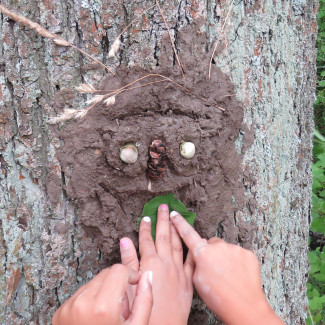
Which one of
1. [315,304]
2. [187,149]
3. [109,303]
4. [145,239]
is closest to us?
[109,303]

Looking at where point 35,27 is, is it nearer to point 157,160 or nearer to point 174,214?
point 157,160

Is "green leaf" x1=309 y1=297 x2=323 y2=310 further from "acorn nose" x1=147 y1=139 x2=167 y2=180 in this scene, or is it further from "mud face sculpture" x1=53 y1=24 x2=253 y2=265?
"acorn nose" x1=147 y1=139 x2=167 y2=180

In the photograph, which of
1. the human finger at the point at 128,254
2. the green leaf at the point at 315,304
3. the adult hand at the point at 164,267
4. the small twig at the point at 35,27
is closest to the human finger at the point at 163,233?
the adult hand at the point at 164,267

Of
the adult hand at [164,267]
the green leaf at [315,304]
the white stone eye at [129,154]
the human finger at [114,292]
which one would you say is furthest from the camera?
the green leaf at [315,304]

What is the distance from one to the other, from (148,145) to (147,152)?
0.08 feet

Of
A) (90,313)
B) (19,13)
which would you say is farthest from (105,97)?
(90,313)

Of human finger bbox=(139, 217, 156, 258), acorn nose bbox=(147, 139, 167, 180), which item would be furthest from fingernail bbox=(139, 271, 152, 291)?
acorn nose bbox=(147, 139, 167, 180)

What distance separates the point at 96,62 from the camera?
3.67 ft

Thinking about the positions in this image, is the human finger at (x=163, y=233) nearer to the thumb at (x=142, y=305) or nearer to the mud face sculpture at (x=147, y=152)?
the mud face sculpture at (x=147, y=152)

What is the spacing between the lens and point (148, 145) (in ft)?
3.88

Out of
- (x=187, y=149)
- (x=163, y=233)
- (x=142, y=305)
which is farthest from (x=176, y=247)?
(x=187, y=149)

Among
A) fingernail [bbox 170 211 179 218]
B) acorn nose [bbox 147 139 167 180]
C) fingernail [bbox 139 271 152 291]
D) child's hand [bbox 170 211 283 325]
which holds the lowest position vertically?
child's hand [bbox 170 211 283 325]

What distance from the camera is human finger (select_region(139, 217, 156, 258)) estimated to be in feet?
4.19

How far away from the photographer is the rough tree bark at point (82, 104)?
3.59 ft
